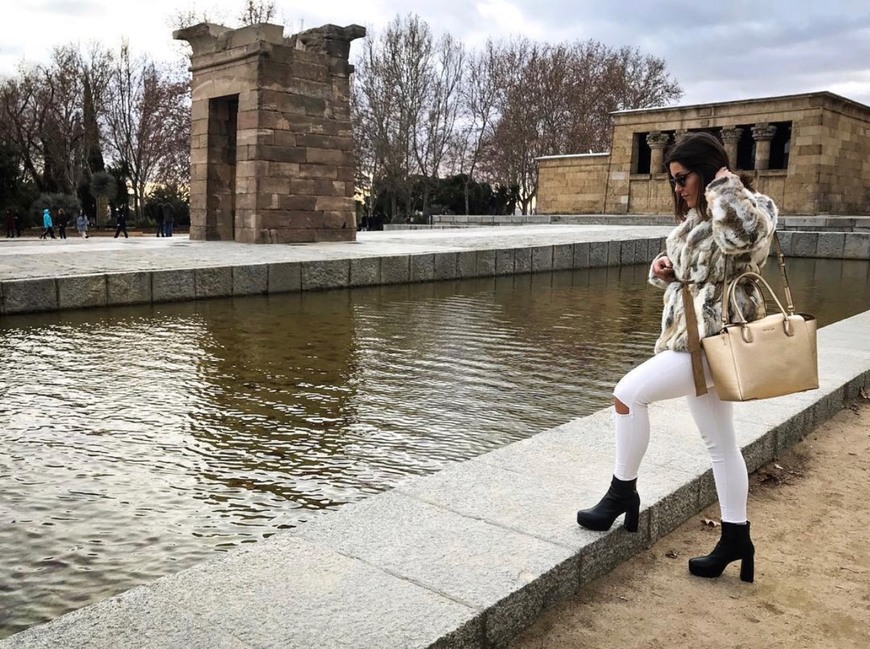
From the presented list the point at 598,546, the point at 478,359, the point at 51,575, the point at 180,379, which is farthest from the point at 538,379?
the point at 51,575

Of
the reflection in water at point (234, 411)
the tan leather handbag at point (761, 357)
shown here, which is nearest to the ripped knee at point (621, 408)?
the tan leather handbag at point (761, 357)

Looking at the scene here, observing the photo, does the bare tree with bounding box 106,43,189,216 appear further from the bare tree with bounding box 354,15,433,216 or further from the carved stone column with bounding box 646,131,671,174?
the carved stone column with bounding box 646,131,671,174

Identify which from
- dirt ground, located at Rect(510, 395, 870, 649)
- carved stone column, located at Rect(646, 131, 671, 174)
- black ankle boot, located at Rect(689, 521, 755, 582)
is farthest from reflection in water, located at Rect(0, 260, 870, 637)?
carved stone column, located at Rect(646, 131, 671, 174)

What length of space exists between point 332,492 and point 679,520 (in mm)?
1736

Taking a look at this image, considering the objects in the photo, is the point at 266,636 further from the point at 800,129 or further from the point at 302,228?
the point at 800,129

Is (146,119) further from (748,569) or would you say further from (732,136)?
(748,569)

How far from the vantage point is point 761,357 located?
322 centimetres

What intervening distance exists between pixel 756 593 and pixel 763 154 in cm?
3584

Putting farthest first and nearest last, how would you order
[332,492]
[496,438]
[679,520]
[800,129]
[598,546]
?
1. [800,129]
2. [496,438]
3. [332,492]
4. [679,520]
5. [598,546]

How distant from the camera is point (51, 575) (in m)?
3.41

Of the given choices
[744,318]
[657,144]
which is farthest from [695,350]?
[657,144]

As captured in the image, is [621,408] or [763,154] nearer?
[621,408]

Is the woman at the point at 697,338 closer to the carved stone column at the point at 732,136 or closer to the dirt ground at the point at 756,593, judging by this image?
the dirt ground at the point at 756,593

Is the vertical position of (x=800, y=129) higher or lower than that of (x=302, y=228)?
higher
